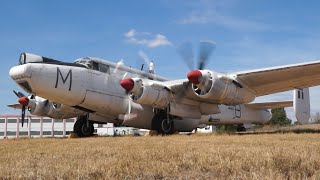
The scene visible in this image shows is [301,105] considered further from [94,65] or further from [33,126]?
[33,126]

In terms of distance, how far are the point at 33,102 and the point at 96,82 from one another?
616cm

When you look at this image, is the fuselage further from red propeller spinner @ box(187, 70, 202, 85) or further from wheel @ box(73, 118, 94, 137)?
red propeller spinner @ box(187, 70, 202, 85)

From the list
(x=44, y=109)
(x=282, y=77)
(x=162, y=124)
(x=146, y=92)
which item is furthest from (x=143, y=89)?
(x=44, y=109)

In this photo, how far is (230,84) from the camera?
16203 mm

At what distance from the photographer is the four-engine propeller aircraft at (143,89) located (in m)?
15.6

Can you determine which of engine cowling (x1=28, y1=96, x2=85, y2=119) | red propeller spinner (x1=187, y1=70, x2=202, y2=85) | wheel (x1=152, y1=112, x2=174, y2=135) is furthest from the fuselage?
red propeller spinner (x1=187, y1=70, x2=202, y2=85)

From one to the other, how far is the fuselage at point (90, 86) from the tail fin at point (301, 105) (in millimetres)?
5569

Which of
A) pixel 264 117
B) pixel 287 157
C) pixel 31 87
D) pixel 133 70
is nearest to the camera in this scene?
pixel 287 157

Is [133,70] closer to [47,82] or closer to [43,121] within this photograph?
[47,82]

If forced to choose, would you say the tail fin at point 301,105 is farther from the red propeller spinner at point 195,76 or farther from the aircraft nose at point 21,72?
the aircraft nose at point 21,72

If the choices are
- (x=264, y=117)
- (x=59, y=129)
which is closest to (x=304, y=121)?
(x=264, y=117)

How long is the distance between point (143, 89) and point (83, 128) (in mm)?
5213

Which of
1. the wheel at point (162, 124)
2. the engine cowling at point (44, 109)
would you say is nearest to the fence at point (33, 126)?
the engine cowling at point (44, 109)

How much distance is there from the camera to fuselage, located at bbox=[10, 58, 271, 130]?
603 inches
